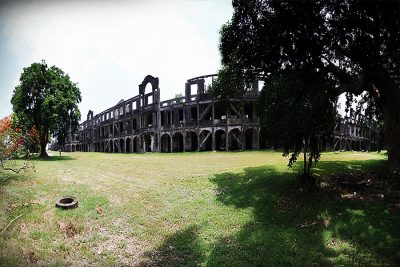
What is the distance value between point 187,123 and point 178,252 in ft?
109

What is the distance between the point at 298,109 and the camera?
9922mm

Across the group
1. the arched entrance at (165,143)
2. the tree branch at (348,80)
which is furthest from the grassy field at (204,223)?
the arched entrance at (165,143)

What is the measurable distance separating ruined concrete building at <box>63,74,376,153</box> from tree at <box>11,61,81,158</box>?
8.48 meters

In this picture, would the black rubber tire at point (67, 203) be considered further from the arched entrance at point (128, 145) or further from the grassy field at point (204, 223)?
the arched entrance at point (128, 145)

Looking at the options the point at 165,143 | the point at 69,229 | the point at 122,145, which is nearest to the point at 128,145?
the point at 122,145

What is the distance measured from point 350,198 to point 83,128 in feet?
273

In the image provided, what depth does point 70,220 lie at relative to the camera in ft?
32.9

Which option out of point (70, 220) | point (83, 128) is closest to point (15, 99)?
point (70, 220)

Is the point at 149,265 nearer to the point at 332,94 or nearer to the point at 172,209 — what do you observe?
the point at 172,209

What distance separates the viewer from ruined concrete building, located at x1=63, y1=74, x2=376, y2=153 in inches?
1524

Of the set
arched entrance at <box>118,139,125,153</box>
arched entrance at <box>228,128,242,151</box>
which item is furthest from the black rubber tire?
arched entrance at <box>118,139,125,153</box>

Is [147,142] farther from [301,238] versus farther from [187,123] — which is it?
[301,238]

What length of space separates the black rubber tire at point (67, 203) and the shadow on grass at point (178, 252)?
4491 millimetres

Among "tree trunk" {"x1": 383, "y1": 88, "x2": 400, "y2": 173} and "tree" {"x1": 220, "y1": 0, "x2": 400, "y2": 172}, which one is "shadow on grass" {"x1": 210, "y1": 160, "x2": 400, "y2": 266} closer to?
"tree trunk" {"x1": 383, "y1": 88, "x2": 400, "y2": 173}
